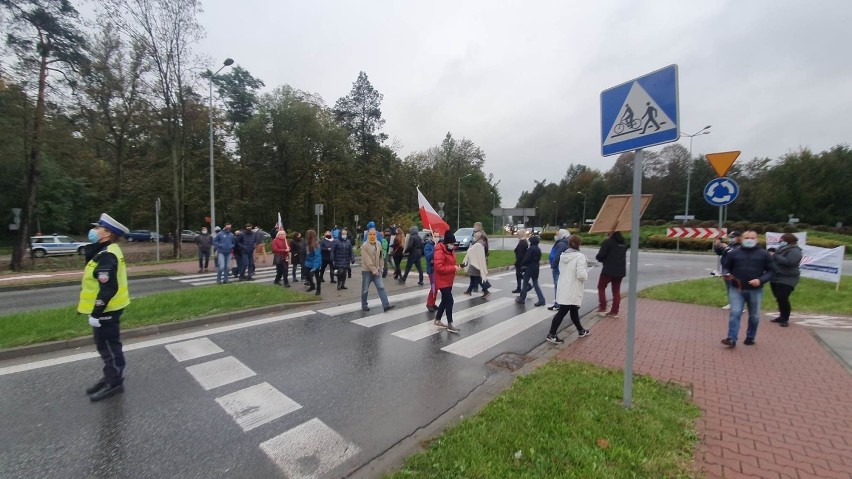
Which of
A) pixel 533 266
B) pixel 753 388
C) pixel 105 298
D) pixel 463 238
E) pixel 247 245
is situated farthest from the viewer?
pixel 463 238

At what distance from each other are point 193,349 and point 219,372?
47.7 inches

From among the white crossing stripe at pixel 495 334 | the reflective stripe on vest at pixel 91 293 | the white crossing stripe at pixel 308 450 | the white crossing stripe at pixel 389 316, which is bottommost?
the white crossing stripe at pixel 308 450

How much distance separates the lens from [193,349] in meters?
5.64

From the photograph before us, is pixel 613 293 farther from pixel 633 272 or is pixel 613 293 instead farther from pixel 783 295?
pixel 633 272

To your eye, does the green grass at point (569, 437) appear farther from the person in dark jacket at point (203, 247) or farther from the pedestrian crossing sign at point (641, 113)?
the person in dark jacket at point (203, 247)

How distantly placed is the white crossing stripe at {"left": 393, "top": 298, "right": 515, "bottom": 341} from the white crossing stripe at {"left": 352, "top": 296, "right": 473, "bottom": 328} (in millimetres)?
715

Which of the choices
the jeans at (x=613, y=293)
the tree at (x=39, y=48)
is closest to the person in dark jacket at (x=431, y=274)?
the jeans at (x=613, y=293)

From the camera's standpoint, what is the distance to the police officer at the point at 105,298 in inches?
157

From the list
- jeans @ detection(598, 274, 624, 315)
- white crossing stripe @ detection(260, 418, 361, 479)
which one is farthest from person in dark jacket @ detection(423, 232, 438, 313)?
white crossing stripe @ detection(260, 418, 361, 479)

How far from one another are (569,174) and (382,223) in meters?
99.6

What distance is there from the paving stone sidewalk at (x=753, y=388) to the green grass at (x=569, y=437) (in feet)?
0.86

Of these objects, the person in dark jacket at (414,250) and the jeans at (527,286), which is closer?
the jeans at (527,286)

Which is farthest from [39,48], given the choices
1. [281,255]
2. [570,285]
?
[570,285]

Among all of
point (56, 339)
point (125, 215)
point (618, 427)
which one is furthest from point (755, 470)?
point (125, 215)
